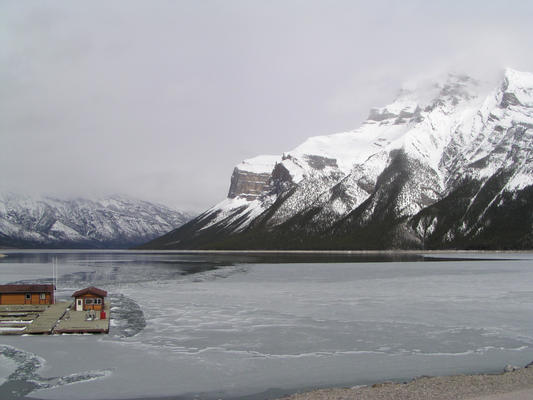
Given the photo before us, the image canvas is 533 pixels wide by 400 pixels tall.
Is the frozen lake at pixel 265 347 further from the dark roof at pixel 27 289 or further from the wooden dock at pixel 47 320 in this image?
the dark roof at pixel 27 289

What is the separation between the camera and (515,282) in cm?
8094

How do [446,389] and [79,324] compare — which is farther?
[79,324]

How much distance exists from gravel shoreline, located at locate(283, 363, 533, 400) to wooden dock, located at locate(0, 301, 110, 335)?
24888 millimetres

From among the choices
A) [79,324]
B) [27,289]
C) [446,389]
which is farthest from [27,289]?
[446,389]

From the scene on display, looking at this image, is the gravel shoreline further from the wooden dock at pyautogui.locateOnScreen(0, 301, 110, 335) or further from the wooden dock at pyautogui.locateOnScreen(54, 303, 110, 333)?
the wooden dock at pyautogui.locateOnScreen(0, 301, 110, 335)

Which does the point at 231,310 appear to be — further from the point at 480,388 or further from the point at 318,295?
the point at 480,388

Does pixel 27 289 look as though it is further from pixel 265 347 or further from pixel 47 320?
pixel 265 347

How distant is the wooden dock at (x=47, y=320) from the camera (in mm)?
42375

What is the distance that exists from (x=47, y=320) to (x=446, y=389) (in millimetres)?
37256

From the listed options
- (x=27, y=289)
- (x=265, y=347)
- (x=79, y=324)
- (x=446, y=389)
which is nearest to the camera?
(x=446, y=389)

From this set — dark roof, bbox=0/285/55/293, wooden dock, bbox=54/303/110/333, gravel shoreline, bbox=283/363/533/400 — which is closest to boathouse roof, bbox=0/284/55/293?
dark roof, bbox=0/285/55/293

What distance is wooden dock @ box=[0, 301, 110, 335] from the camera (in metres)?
42.4

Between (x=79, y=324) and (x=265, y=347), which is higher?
(x=265, y=347)

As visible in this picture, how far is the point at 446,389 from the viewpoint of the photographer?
24000 millimetres
